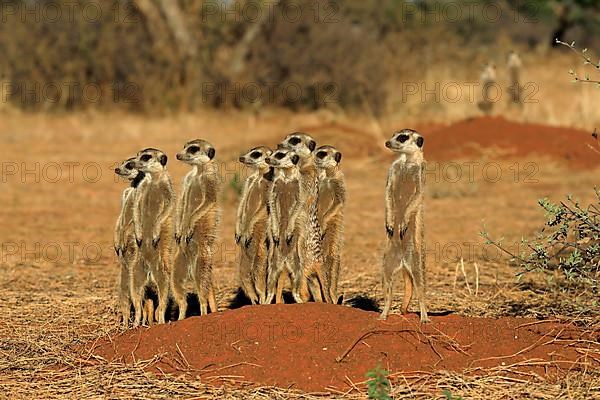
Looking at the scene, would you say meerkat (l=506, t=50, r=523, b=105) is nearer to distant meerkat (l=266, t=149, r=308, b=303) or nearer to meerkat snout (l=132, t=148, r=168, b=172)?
distant meerkat (l=266, t=149, r=308, b=303)

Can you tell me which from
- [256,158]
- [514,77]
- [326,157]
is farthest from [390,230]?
[514,77]

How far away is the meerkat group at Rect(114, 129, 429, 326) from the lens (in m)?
8.05

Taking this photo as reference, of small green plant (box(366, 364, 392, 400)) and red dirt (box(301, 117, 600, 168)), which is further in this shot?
red dirt (box(301, 117, 600, 168))

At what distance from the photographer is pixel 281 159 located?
8.23 m

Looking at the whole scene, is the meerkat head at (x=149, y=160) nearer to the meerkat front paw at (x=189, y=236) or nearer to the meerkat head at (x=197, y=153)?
the meerkat head at (x=197, y=153)

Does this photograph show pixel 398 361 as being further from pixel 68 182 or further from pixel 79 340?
pixel 68 182

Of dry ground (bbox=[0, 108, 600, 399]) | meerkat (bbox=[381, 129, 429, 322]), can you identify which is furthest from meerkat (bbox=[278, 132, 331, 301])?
dry ground (bbox=[0, 108, 600, 399])

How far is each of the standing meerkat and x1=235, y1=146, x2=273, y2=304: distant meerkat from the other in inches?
38.6

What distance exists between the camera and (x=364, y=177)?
1908 cm

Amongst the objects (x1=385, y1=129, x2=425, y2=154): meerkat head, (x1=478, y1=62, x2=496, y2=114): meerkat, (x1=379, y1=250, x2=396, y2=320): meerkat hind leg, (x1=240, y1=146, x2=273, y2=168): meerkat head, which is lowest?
(x1=379, y1=250, x2=396, y2=320): meerkat hind leg

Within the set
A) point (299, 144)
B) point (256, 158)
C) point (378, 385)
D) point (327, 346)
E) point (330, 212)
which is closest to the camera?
point (378, 385)

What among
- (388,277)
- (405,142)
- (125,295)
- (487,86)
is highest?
(487,86)

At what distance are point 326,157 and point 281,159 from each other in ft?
1.96

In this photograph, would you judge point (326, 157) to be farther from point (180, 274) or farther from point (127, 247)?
point (127, 247)
